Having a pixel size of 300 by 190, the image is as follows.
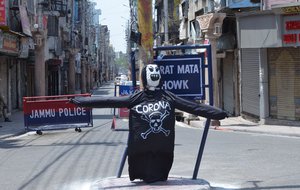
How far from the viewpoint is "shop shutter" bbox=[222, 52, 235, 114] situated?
27183 mm

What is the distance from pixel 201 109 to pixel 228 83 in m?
20.1

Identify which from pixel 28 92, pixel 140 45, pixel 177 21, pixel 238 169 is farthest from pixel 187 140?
pixel 177 21

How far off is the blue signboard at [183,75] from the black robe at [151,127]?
236cm

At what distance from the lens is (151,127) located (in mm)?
7887

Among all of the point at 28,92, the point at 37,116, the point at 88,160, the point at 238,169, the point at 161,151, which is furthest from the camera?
the point at 28,92

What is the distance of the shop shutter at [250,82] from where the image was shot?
22.5 m

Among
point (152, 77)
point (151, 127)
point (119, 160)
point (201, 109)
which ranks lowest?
point (119, 160)

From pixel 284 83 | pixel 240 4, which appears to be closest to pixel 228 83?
pixel 240 4

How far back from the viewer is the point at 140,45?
358 inches

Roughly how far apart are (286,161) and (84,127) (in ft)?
29.9

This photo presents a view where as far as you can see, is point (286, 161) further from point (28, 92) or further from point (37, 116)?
point (28, 92)

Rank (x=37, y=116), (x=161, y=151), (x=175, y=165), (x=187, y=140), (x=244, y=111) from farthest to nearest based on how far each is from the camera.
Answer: (x=244, y=111)
(x=37, y=116)
(x=187, y=140)
(x=175, y=165)
(x=161, y=151)

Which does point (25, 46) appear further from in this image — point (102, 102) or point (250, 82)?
point (102, 102)

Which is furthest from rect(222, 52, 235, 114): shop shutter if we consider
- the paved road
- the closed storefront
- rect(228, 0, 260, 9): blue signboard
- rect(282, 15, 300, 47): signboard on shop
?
the paved road
